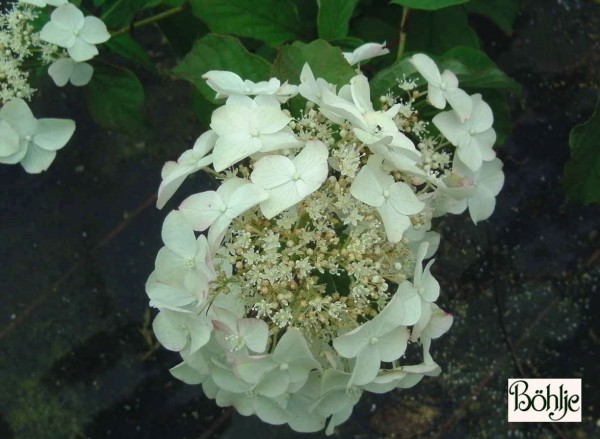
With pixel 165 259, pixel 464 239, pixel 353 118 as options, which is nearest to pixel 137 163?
pixel 464 239

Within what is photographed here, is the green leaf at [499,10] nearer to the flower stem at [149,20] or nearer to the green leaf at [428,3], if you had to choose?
the green leaf at [428,3]

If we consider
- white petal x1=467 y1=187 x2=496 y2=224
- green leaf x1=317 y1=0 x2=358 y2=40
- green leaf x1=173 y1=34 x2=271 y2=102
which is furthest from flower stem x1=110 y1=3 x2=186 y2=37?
white petal x1=467 y1=187 x2=496 y2=224

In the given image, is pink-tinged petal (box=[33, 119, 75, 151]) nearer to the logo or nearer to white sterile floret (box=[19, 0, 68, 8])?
white sterile floret (box=[19, 0, 68, 8])

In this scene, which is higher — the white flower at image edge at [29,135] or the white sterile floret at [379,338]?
the white flower at image edge at [29,135]

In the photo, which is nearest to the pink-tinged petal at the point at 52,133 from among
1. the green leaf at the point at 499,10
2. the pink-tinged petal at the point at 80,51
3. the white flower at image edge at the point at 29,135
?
the white flower at image edge at the point at 29,135

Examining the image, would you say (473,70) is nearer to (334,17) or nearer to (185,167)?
(334,17)

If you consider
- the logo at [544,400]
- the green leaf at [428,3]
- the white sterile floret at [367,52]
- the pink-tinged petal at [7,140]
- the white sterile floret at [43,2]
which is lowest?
the logo at [544,400]

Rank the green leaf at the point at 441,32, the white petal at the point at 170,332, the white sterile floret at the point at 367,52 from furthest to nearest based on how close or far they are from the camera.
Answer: the green leaf at the point at 441,32, the white sterile floret at the point at 367,52, the white petal at the point at 170,332
